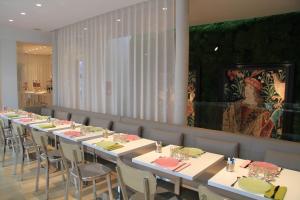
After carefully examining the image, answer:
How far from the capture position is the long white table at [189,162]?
1987mm

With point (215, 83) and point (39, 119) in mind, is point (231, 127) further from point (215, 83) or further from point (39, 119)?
point (39, 119)

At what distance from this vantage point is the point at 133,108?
14.6 ft

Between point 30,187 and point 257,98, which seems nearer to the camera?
point 30,187

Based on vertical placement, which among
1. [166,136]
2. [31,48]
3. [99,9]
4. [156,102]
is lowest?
[166,136]

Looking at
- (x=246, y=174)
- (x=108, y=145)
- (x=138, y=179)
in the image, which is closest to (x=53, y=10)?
(x=108, y=145)

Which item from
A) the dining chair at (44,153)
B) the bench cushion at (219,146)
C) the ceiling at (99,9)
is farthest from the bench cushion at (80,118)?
the bench cushion at (219,146)

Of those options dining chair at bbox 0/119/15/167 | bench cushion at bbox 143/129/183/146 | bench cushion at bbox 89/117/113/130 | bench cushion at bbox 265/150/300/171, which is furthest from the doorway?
bench cushion at bbox 265/150/300/171

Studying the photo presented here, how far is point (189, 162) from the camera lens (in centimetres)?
225

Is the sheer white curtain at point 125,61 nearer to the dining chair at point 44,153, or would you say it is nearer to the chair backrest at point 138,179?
the dining chair at point 44,153

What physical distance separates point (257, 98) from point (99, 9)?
3831mm

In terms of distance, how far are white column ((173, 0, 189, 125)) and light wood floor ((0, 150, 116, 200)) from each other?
57.8 inches

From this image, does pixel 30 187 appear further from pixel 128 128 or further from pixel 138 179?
pixel 138 179

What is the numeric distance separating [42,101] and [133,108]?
280 inches

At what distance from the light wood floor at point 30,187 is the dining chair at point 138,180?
1215mm
